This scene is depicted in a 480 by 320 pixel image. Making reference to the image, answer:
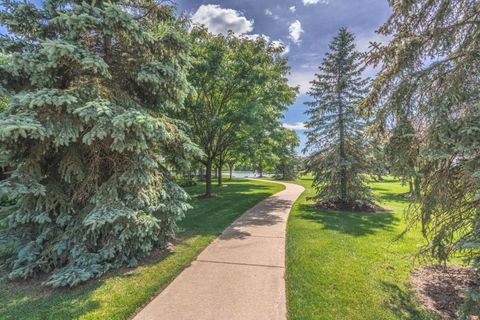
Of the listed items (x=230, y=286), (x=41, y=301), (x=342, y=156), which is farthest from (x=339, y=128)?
(x=41, y=301)

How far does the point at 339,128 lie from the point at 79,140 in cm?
968

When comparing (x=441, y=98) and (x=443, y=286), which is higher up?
(x=441, y=98)

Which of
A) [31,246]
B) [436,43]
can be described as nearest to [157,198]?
[31,246]

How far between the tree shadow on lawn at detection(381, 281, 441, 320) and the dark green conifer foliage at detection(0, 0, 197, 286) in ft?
12.8

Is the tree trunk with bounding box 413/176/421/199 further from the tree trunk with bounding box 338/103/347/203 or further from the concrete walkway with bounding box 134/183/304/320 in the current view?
the tree trunk with bounding box 338/103/347/203

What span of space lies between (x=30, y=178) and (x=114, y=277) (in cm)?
208

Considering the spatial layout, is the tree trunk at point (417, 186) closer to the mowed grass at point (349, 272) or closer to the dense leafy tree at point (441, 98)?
the dense leafy tree at point (441, 98)

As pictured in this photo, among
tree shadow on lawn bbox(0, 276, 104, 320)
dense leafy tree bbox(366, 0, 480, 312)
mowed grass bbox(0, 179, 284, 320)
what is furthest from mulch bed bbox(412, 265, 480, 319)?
tree shadow on lawn bbox(0, 276, 104, 320)

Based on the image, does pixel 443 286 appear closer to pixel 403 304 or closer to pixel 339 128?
pixel 403 304

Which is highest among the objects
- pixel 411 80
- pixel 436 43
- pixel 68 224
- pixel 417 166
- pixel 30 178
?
pixel 436 43

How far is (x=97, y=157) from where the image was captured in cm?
410

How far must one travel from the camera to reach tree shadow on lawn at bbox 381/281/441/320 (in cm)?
287

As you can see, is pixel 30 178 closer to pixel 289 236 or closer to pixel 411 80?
pixel 289 236

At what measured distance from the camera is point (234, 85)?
33.6 feet
